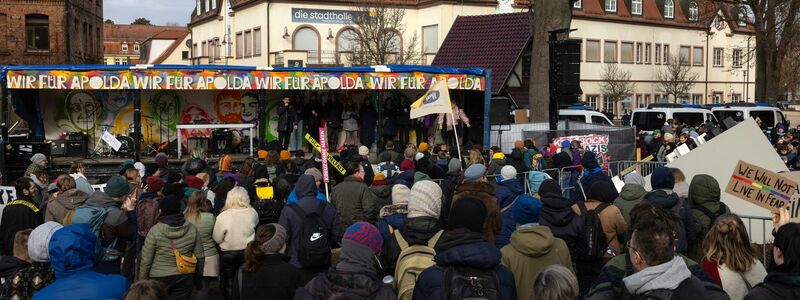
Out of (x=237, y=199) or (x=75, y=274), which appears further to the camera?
(x=237, y=199)

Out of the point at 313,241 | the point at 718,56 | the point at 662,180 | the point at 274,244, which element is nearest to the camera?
the point at 274,244

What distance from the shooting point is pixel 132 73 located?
685 inches

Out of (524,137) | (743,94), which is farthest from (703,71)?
(524,137)

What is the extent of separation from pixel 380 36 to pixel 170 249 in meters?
40.4

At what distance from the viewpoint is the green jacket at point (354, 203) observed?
9.06 meters

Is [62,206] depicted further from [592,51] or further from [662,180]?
[592,51]

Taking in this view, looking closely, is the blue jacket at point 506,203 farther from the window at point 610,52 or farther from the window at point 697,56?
the window at point 697,56

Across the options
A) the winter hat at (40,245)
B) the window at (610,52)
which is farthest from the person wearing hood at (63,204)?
the window at (610,52)

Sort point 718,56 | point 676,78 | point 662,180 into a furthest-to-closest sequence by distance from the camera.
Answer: point 718,56 < point 676,78 < point 662,180

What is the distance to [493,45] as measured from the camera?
30.7 m

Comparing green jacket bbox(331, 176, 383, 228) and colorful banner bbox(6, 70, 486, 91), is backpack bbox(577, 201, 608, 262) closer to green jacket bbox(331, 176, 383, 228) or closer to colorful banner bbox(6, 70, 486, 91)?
green jacket bbox(331, 176, 383, 228)

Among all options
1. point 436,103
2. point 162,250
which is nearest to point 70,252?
point 162,250

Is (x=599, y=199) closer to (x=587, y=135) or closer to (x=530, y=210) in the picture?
(x=530, y=210)

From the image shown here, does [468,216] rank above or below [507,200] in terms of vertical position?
above
